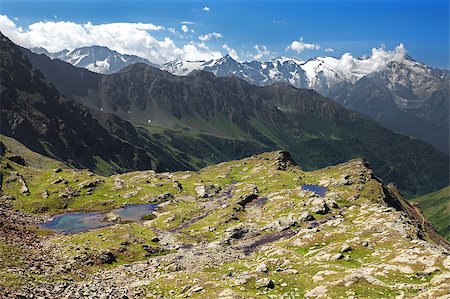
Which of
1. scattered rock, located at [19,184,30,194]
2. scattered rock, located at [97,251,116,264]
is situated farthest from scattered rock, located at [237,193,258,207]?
scattered rock, located at [19,184,30,194]

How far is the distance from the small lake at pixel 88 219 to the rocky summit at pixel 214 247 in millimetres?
2283

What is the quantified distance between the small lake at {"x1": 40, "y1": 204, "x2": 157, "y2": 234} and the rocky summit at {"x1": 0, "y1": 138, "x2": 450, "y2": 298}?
228cm

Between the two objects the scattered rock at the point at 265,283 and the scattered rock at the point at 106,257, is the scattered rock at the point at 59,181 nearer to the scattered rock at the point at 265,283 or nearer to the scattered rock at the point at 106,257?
the scattered rock at the point at 106,257

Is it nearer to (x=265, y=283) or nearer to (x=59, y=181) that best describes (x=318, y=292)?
(x=265, y=283)

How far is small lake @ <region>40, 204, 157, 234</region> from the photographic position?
408 feet

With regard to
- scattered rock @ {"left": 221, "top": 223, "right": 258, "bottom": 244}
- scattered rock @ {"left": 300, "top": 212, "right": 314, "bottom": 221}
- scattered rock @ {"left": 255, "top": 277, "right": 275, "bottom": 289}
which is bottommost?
scattered rock @ {"left": 221, "top": 223, "right": 258, "bottom": 244}

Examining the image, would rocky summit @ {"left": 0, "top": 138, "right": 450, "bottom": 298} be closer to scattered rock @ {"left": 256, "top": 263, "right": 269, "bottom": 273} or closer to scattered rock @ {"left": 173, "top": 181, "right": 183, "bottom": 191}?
scattered rock @ {"left": 256, "top": 263, "right": 269, "bottom": 273}

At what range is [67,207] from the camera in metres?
155

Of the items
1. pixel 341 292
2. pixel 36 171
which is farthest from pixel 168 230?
pixel 36 171

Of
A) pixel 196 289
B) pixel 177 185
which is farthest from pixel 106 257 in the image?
pixel 177 185

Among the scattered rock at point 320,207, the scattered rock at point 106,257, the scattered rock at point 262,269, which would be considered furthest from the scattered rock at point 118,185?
the scattered rock at point 262,269

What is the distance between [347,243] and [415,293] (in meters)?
31.3

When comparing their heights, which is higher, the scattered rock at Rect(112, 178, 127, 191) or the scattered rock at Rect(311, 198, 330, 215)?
the scattered rock at Rect(112, 178, 127, 191)

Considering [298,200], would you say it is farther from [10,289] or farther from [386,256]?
[10,289]
